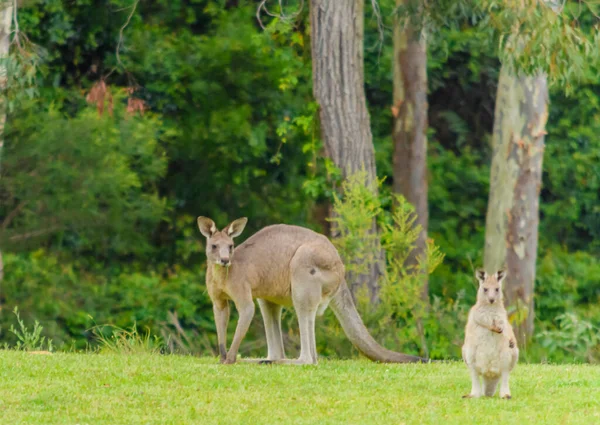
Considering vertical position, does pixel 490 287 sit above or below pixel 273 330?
above

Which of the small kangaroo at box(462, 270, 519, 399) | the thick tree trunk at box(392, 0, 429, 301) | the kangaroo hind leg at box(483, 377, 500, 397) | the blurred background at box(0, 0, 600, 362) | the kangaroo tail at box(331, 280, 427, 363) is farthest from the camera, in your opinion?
the blurred background at box(0, 0, 600, 362)

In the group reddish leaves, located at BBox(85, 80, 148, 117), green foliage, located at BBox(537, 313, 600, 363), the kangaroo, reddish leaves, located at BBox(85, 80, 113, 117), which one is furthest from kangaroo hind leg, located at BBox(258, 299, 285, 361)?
reddish leaves, located at BBox(85, 80, 113, 117)

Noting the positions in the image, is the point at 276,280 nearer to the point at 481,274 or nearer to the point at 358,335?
the point at 358,335

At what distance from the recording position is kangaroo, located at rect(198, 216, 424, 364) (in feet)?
36.4

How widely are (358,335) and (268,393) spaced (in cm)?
260

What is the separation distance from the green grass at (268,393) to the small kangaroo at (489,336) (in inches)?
11.6

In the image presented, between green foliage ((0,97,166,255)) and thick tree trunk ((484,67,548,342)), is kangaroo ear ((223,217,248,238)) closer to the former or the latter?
thick tree trunk ((484,67,548,342))

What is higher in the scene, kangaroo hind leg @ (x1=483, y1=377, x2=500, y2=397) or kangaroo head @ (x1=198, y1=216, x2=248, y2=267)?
kangaroo head @ (x1=198, y1=216, x2=248, y2=267)

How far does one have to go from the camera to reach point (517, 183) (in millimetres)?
18406

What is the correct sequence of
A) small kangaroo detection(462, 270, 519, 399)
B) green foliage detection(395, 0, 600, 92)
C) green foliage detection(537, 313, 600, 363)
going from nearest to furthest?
small kangaroo detection(462, 270, 519, 399), green foliage detection(395, 0, 600, 92), green foliage detection(537, 313, 600, 363)

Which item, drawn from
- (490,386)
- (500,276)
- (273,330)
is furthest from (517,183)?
(500,276)

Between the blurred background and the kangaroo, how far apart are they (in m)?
4.55

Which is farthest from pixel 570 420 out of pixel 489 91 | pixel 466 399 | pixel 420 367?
pixel 489 91

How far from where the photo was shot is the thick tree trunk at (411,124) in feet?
62.3
